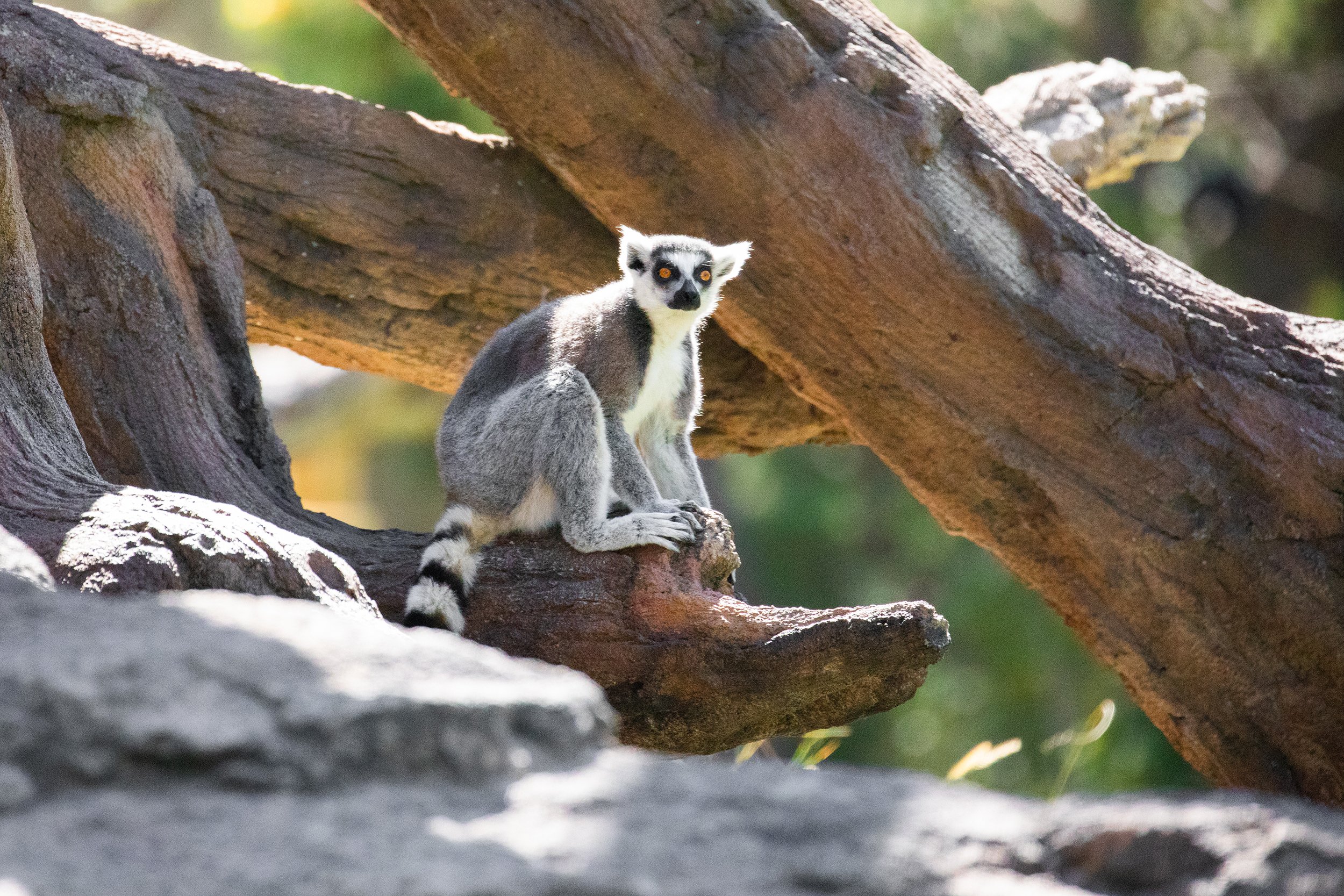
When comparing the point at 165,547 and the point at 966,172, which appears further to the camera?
the point at 966,172

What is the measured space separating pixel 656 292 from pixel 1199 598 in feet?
8.51

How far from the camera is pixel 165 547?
11.1 feet

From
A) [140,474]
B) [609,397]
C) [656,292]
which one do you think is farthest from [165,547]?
[656,292]

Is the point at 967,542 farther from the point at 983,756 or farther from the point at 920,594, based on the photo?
the point at 983,756

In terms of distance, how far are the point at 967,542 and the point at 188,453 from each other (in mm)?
11539

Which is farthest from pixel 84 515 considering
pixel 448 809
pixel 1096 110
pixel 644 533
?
pixel 1096 110

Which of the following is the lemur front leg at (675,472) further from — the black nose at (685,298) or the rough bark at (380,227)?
the rough bark at (380,227)

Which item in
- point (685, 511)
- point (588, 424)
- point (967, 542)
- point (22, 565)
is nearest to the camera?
point (22, 565)

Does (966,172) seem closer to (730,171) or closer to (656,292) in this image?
(730,171)

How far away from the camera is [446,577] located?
14.2 ft

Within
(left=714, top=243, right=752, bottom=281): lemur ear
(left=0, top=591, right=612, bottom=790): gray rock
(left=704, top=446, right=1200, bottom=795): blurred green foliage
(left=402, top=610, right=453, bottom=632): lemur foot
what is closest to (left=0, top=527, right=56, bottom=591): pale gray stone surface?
(left=0, top=591, right=612, bottom=790): gray rock

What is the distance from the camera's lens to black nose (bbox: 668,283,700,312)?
4883 mm

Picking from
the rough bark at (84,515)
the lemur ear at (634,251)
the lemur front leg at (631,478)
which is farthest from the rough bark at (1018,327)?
the rough bark at (84,515)

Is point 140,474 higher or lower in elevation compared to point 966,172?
lower
